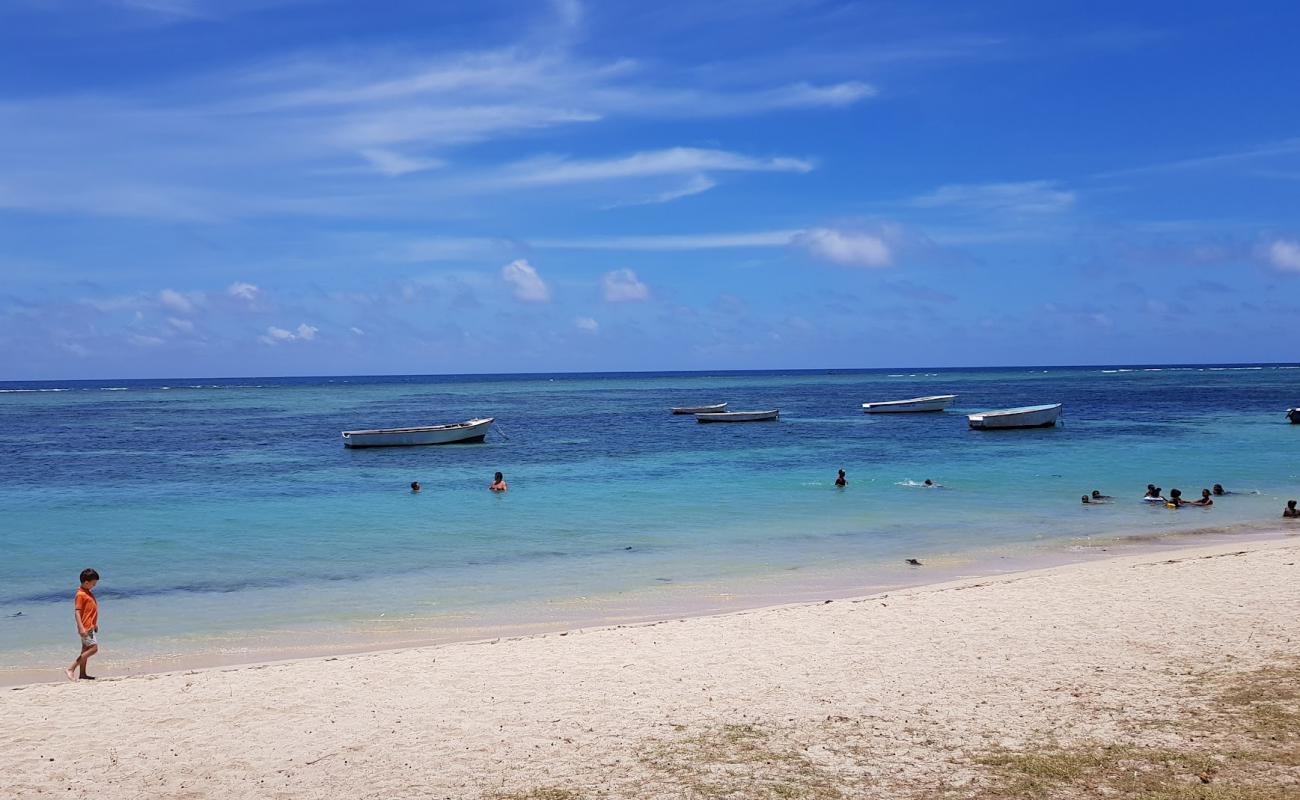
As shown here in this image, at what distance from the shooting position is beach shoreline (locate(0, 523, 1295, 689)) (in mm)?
13461

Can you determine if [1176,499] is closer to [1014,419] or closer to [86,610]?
[86,610]

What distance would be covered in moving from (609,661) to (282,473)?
30.7 metres

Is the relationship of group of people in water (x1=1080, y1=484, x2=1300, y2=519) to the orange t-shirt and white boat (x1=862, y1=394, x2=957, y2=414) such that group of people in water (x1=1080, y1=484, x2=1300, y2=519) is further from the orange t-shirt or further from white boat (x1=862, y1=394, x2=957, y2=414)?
white boat (x1=862, y1=394, x2=957, y2=414)

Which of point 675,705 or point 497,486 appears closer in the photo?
point 675,705

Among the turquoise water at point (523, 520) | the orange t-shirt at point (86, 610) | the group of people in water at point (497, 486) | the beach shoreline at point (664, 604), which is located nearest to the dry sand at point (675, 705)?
the orange t-shirt at point (86, 610)

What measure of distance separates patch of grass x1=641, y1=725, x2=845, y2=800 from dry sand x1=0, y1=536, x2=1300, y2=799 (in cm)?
2

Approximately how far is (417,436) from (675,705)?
4310 cm

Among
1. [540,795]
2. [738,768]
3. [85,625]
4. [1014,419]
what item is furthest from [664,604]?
[1014,419]

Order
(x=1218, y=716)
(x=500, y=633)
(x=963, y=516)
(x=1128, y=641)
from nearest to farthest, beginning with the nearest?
(x=1218, y=716)
(x=1128, y=641)
(x=500, y=633)
(x=963, y=516)

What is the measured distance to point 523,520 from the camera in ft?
86.2

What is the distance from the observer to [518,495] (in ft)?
104

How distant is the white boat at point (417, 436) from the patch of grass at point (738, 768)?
42.2 metres

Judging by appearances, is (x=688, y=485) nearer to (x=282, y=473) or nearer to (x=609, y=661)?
(x=282, y=473)

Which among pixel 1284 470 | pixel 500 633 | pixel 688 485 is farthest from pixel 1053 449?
pixel 500 633
